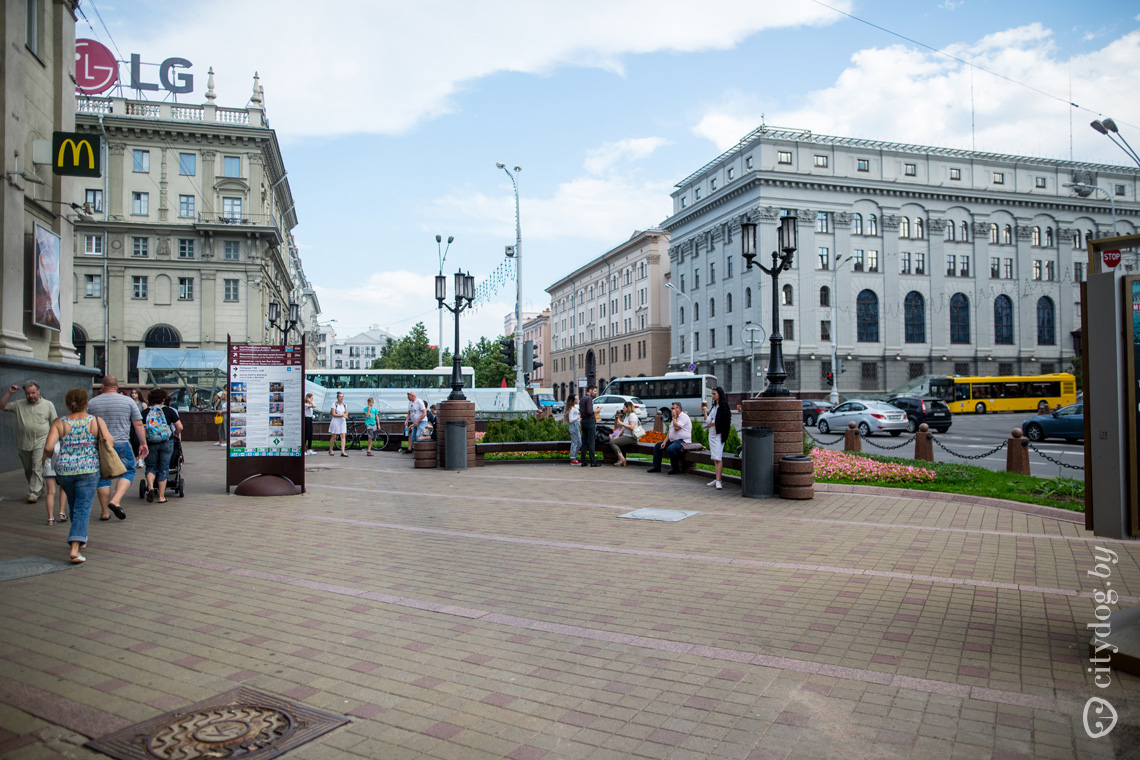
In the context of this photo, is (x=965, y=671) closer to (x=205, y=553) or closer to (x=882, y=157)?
(x=205, y=553)

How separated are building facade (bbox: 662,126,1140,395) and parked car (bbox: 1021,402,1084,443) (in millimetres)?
32268

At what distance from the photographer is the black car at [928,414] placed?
32000mm

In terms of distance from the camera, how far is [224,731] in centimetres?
365

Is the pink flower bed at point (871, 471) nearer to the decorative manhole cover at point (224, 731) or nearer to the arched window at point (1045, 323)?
the decorative manhole cover at point (224, 731)

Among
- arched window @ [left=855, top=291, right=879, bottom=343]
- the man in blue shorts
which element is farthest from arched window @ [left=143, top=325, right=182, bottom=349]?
arched window @ [left=855, top=291, right=879, bottom=343]

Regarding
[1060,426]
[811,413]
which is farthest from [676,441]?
[811,413]

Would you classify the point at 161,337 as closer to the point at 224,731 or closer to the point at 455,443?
the point at 455,443

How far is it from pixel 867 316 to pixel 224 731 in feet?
211

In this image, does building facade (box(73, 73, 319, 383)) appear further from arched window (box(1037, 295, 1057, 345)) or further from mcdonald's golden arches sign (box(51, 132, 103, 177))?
arched window (box(1037, 295, 1057, 345))

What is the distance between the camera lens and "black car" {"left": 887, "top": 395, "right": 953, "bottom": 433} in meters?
32.0

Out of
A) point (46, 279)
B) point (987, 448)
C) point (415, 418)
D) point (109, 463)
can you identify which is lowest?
point (987, 448)

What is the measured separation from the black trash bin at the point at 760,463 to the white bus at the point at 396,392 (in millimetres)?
16519

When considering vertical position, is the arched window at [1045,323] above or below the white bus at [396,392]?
above

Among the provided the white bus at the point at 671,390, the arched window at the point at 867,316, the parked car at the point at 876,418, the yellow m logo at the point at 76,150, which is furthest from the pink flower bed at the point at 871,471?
the arched window at the point at 867,316
